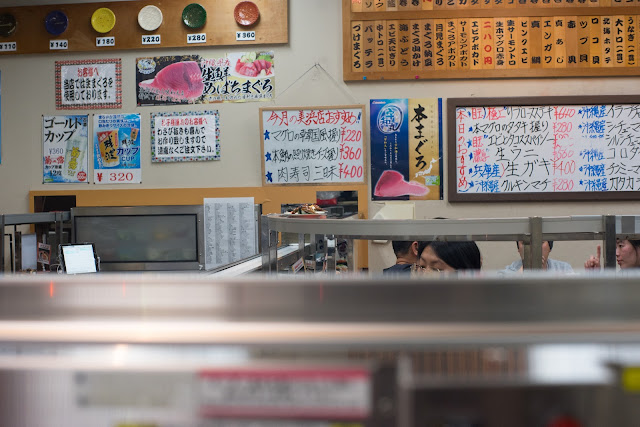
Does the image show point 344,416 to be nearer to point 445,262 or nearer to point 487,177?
point 445,262

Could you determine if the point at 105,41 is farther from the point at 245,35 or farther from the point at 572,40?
the point at 572,40

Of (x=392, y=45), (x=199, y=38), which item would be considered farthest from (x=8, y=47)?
(x=392, y=45)

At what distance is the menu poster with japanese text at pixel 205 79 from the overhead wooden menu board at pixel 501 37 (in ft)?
2.27

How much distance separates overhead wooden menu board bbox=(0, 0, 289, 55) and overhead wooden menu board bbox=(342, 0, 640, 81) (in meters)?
0.53

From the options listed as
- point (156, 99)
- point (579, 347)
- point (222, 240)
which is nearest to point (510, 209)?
point (222, 240)

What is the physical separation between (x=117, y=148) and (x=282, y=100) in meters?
1.14

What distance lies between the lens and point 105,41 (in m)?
3.45

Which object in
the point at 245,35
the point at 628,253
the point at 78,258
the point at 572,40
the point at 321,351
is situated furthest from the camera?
the point at 245,35

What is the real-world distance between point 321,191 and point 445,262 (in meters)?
1.94

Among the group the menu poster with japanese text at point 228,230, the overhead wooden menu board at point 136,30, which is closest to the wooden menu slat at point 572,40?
the overhead wooden menu board at point 136,30

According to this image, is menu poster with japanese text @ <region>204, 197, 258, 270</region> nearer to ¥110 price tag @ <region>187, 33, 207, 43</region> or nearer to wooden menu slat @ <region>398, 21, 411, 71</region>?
¥110 price tag @ <region>187, 33, 207, 43</region>

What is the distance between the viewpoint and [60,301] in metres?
0.44

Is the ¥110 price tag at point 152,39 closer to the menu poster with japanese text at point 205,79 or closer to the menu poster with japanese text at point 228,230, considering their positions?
the menu poster with japanese text at point 205,79

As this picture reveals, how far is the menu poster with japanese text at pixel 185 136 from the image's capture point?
344cm
